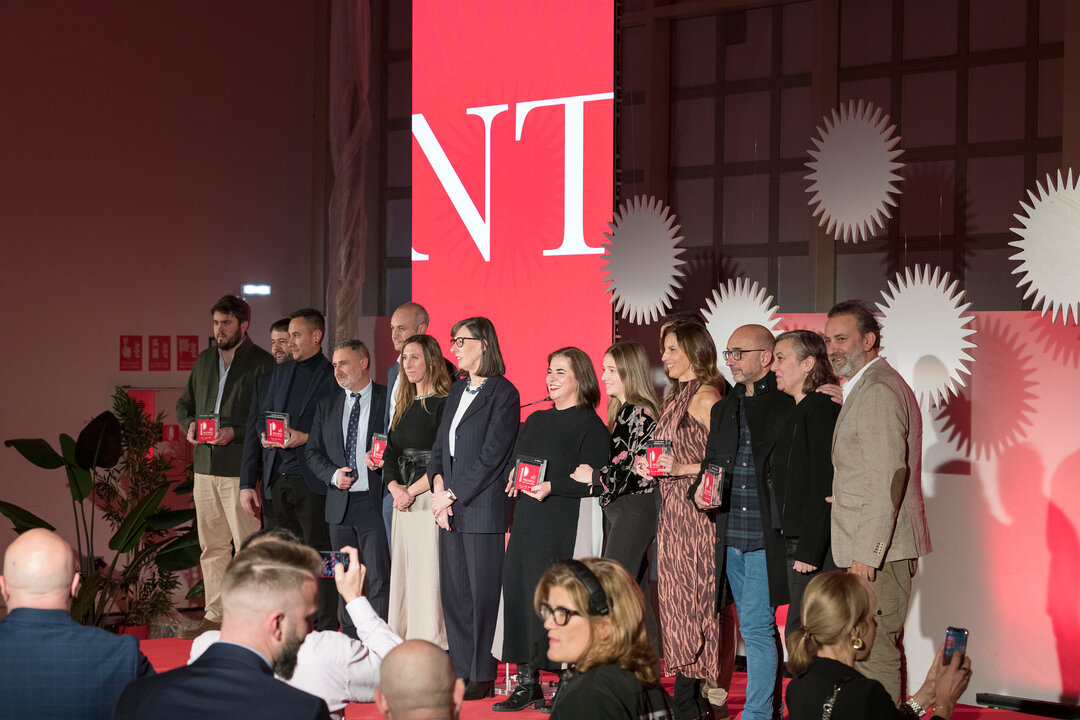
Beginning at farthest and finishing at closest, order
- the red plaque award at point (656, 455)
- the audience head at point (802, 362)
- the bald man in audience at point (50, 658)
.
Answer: the red plaque award at point (656, 455) → the audience head at point (802, 362) → the bald man in audience at point (50, 658)

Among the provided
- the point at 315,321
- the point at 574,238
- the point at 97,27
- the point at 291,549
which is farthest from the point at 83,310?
the point at 291,549

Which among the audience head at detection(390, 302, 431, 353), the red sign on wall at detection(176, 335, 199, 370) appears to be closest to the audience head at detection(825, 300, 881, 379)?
the audience head at detection(390, 302, 431, 353)

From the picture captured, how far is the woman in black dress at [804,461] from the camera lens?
3990 mm

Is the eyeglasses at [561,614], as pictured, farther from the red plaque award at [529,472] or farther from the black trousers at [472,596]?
the black trousers at [472,596]

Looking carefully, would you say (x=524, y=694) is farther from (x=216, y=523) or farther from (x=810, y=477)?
(x=216, y=523)

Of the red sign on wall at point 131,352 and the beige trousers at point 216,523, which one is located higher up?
the red sign on wall at point 131,352

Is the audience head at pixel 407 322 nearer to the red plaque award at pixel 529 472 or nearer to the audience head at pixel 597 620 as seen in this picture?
the red plaque award at pixel 529 472

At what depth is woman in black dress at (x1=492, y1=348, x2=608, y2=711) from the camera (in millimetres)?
4691

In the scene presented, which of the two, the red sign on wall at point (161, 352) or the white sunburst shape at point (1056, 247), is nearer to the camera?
the white sunburst shape at point (1056, 247)

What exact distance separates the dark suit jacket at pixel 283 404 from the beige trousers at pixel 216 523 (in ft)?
0.98

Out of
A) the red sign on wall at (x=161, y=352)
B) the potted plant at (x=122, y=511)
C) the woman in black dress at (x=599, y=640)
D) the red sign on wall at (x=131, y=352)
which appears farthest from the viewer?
the red sign on wall at (x=161, y=352)

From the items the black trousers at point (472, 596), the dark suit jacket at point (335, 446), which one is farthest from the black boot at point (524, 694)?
the dark suit jacket at point (335, 446)

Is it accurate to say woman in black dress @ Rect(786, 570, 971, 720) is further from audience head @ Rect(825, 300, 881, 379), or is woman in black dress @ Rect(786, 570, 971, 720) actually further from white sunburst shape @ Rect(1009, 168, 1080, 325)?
white sunburst shape @ Rect(1009, 168, 1080, 325)

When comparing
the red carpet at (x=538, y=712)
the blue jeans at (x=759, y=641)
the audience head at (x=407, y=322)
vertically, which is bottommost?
the red carpet at (x=538, y=712)
